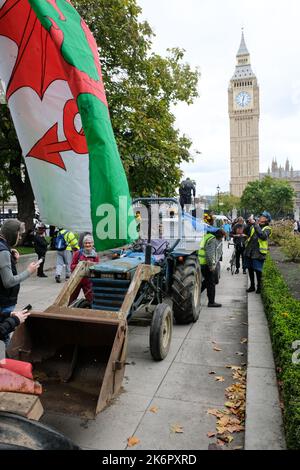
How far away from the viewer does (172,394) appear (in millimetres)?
4301

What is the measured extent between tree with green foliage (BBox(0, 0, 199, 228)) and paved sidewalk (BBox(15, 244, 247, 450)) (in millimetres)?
7960

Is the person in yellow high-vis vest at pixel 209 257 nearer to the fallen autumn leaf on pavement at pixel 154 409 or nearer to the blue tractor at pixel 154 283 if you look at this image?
the blue tractor at pixel 154 283

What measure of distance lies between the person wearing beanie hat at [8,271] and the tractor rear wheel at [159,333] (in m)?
1.94

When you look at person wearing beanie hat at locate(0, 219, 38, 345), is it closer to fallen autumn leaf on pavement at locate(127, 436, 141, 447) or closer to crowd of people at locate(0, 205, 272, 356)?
crowd of people at locate(0, 205, 272, 356)

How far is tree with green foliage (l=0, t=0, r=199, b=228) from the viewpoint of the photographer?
13.0 m

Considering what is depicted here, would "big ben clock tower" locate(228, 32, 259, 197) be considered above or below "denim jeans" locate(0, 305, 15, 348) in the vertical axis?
above

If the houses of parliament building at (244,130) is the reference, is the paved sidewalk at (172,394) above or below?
below

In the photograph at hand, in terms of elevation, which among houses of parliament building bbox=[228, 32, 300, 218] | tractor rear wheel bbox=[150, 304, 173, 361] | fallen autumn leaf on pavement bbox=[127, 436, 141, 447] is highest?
houses of parliament building bbox=[228, 32, 300, 218]

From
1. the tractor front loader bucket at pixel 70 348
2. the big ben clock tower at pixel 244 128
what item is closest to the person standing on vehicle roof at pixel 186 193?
the tractor front loader bucket at pixel 70 348

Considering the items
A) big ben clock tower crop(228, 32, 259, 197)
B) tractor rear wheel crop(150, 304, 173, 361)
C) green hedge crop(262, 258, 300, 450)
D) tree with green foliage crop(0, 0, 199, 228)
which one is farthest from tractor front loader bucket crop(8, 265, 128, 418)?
big ben clock tower crop(228, 32, 259, 197)

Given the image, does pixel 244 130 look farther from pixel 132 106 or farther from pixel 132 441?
pixel 132 441

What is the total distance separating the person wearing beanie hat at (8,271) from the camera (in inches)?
142

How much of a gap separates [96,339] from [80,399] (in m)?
0.72

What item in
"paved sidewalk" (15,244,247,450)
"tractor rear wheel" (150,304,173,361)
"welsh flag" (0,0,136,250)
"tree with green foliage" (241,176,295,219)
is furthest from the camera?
"tree with green foliage" (241,176,295,219)
